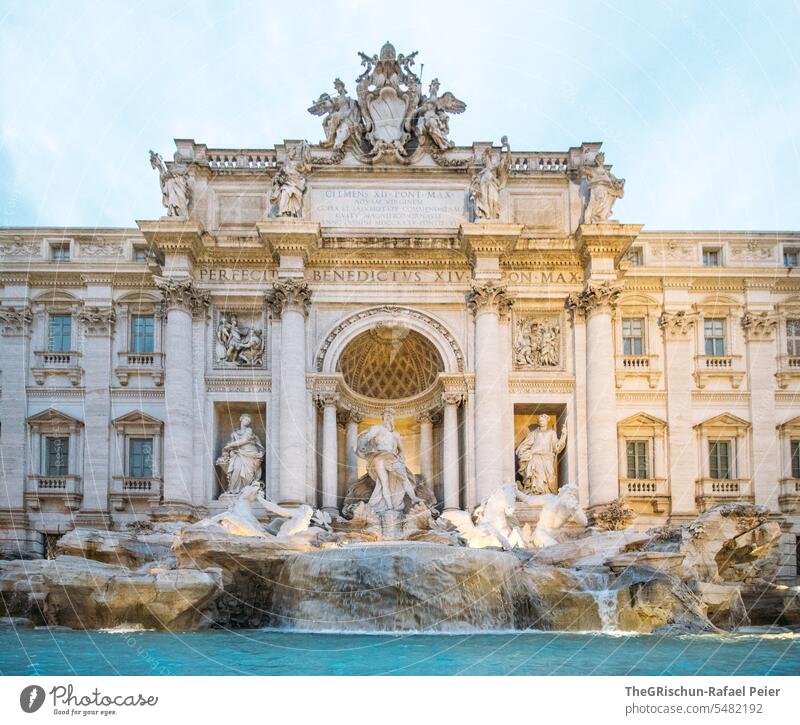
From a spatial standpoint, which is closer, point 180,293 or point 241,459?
point 241,459

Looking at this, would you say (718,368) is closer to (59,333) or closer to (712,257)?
(712,257)

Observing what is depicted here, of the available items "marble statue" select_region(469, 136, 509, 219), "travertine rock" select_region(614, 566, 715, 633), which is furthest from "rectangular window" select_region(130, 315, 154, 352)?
"travertine rock" select_region(614, 566, 715, 633)

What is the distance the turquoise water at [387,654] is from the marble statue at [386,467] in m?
9.49

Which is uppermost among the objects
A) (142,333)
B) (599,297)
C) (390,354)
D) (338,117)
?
(338,117)

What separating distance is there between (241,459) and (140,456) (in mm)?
3823

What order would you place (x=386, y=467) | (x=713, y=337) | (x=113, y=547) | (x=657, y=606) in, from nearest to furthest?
(x=657, y=606)
(x=113, y=547)
(x=386, y=467)
(x=713, y=337)

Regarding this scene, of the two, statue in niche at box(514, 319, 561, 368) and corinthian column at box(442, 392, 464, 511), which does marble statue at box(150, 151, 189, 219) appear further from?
statue in niche at box(514, 319, 561, 368)

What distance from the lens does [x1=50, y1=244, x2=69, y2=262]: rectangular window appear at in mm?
34969

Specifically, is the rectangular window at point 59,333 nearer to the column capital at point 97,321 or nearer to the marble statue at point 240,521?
the column capital at point 97,321

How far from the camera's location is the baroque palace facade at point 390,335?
32.3 m

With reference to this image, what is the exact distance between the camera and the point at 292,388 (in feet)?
105

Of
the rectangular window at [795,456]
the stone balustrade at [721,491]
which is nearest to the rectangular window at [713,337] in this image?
the rectangular window at [795,456]

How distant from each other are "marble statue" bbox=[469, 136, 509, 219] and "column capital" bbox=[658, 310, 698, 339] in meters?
6.90

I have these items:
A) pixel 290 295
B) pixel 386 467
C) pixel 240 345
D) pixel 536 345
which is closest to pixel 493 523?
pixel 386 467
